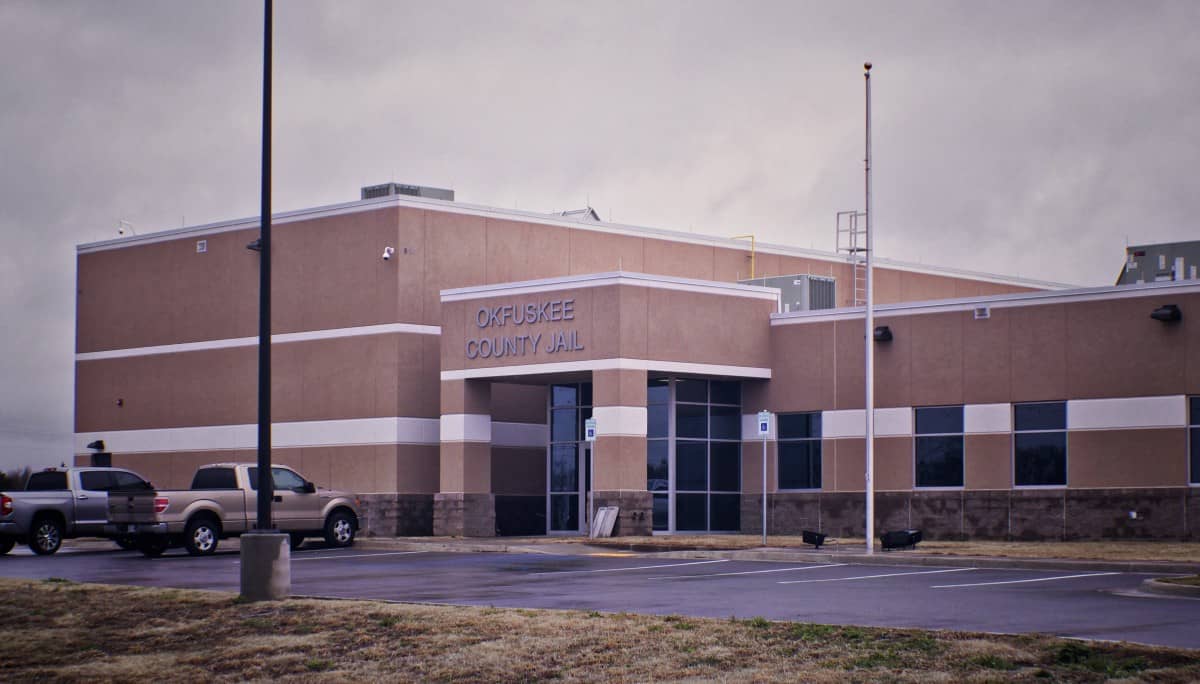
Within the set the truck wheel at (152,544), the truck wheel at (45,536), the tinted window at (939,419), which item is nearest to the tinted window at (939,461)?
the tinted window at (939,419)

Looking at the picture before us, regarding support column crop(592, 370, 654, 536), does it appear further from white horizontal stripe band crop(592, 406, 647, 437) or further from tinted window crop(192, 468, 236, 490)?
tinted window crop(192, 468, 236, 490)

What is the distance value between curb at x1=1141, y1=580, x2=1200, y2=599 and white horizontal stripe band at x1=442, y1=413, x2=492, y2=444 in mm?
22077

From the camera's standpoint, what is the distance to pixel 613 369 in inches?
1446

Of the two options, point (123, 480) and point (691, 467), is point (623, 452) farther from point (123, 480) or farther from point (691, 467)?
point (123, 480)

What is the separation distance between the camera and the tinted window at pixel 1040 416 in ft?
114

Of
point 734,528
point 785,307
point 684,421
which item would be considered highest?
point 785,307

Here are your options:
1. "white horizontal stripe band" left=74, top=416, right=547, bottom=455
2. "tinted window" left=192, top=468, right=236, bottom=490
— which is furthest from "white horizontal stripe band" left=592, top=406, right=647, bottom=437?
"tinted window" left=192, top=468, right=236, bottom=490

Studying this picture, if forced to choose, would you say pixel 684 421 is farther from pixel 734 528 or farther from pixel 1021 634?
pixel 1021 634

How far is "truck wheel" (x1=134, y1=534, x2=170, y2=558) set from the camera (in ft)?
101

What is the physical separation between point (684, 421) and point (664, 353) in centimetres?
315

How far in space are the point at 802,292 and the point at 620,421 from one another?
10004mm

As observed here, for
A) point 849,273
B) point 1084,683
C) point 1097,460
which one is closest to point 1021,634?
point 1084,683

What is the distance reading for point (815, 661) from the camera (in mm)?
13055

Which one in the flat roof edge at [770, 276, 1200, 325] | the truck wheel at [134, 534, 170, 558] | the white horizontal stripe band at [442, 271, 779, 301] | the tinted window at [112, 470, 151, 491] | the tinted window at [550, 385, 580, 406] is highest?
the white horizontal stripe band at [442, 271, 779, 301]
